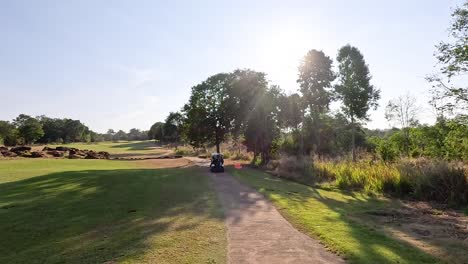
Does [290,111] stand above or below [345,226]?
above

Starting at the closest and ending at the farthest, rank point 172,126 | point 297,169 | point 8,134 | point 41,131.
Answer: point 297,169, point 8,134, point 172,126, point 41,131

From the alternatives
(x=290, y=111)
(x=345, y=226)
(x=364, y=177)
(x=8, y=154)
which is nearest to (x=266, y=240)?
(x=345, y=226)

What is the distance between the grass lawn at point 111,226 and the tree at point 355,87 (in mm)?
27335

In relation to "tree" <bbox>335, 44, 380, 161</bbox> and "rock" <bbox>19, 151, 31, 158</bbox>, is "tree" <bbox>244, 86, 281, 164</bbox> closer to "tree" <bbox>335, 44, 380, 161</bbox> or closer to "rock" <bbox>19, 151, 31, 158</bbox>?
"tree" <bbox>335, 44, 380, 161</bbox>

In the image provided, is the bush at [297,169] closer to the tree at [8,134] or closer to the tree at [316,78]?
the tree at [316,78]

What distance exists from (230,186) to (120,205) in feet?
23.1

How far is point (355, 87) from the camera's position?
127ft

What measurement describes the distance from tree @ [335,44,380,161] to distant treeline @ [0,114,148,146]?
8215cm

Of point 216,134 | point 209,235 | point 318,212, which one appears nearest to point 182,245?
point 209,235

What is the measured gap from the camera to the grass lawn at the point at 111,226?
6914 mm

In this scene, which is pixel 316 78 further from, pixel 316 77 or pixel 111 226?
pixel 111 226

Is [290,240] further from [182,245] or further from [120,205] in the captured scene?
[120,205]

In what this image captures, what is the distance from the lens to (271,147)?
37312 mm

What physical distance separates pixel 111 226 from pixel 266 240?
14.4ft
